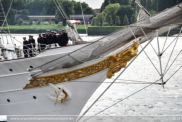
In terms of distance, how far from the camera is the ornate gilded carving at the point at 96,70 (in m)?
8.41

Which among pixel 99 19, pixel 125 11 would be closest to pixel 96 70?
pixel 99 19

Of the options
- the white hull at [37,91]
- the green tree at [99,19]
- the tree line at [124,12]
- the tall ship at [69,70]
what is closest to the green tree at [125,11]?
the tree line at [124,12]

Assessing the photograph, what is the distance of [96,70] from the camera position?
937cm

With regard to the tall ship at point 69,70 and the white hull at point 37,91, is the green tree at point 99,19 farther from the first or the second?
the white hull at point 37,91

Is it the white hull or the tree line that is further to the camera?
the tree line

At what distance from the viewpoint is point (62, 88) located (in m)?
9.73

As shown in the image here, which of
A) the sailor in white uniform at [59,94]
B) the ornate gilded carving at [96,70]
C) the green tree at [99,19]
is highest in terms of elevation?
the ornate gilded carving at [96,70]

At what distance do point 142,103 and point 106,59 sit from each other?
6855 mm

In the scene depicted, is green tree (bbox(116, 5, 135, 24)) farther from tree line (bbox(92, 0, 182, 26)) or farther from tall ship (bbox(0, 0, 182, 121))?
tall ship (bbox(0, 0, 182, 121))

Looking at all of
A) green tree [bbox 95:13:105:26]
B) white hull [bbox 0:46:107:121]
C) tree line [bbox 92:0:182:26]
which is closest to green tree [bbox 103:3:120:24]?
tree line [bbox 92:0:182:26]

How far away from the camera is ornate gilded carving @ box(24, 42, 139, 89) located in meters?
8.41

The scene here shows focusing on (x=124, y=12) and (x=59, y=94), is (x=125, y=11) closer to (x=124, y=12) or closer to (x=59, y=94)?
(x=124, y=12)

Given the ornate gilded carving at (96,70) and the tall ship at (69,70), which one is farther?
the tall ship at (69,70)

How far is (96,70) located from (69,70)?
87 centimetres
